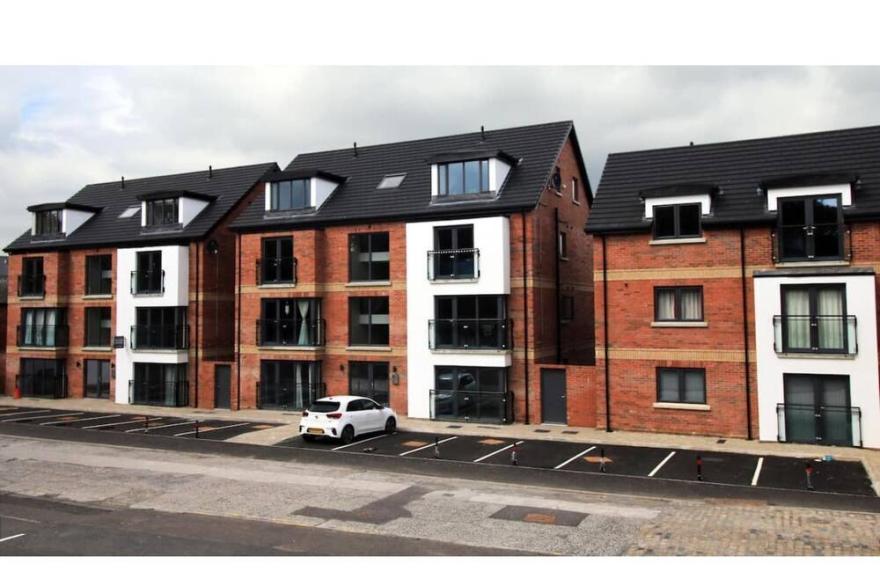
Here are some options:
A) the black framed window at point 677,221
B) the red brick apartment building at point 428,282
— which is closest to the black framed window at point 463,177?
the red brick apartment building at point 428,282

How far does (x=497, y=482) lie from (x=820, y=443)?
31.6ft

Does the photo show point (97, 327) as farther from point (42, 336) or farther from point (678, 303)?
point (678, 303)

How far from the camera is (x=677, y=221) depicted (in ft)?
68.0

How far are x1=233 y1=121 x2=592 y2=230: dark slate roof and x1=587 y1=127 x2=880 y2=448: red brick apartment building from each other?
307 centimetres

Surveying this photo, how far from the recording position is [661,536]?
422 inches

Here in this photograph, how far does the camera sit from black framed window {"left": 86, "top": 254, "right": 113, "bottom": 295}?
3139 centimetres

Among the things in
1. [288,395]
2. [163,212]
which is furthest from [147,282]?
[288,395]

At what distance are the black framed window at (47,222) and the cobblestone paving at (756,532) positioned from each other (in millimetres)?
31305

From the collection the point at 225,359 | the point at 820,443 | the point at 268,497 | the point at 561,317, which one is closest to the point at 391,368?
the point at 561,317

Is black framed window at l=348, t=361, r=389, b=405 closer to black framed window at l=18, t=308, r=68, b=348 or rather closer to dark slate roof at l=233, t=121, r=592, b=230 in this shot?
dark slate roof at l=233, t=121, r=592, b=230

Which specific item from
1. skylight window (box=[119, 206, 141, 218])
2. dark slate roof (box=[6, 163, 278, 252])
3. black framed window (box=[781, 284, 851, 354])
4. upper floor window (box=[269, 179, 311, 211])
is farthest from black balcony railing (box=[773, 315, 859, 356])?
skylight window (box=[119, 206, 141, 218])

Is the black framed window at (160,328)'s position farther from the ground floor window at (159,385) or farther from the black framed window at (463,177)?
the black framed window at (463,177)

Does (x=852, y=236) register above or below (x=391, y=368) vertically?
above

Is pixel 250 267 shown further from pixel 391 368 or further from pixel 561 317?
pixel 561 317
